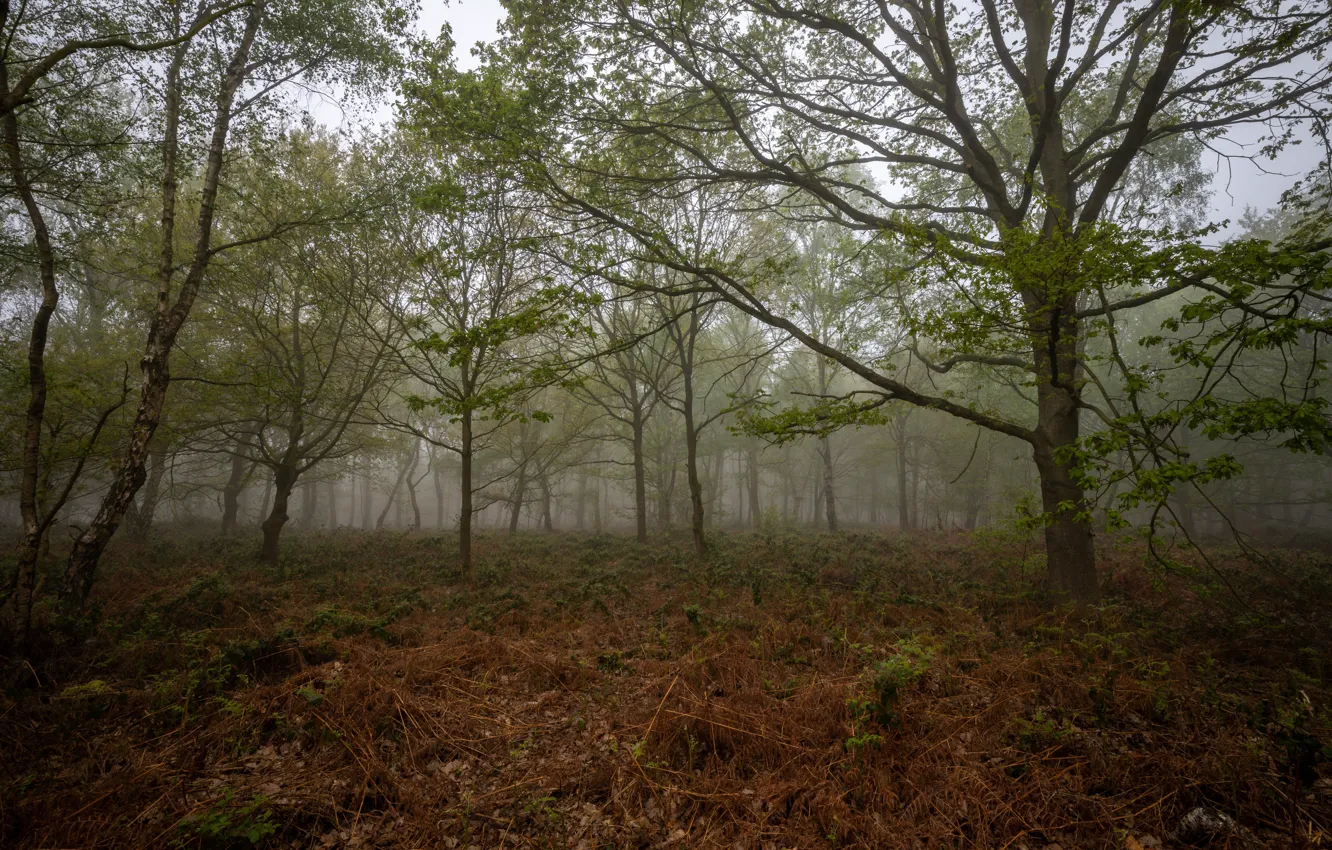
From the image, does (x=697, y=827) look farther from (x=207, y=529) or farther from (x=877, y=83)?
(x=207, y=529)

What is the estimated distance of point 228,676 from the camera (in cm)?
496

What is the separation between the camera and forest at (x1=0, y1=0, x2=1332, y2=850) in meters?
3.31

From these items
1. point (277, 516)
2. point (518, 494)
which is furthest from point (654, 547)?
point (277, 516)

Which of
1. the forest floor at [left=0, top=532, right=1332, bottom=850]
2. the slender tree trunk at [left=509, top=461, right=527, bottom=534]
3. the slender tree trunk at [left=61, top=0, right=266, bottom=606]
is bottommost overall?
the forest floor at [left=0, top=532, right=1332, bottom=850]

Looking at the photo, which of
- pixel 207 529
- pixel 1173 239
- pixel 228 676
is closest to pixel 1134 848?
pixel 1173 239

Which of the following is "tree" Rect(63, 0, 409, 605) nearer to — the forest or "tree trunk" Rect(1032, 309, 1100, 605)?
the forest

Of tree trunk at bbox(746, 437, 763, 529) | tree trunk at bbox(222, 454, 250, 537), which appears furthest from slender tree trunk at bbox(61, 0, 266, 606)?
tree trunk at bbox(746, 437, 763, 529)

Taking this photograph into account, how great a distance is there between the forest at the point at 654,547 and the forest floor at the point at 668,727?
1.4 inches

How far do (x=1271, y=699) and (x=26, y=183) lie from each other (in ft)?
43.8

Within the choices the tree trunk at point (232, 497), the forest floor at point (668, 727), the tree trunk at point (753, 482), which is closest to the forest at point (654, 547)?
the forest floor at point (668, 727)

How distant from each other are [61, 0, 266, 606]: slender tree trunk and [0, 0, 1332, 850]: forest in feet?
0.21

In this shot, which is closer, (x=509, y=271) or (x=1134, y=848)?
(x=1134, y=848)

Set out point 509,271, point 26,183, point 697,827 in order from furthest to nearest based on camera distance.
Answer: point 509,271 → point 26,183 → point 697,827

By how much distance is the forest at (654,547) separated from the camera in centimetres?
331
